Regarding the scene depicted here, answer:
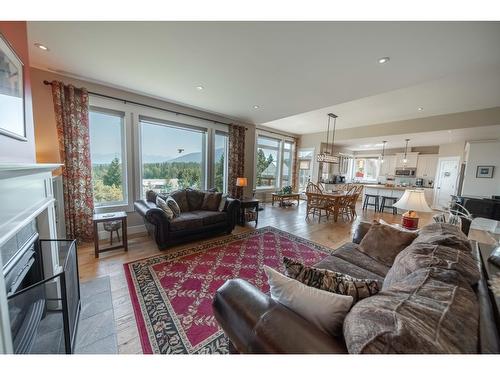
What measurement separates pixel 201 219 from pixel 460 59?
385 centimetres

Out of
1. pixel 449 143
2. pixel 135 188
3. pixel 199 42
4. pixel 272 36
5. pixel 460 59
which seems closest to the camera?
pixel 272 36

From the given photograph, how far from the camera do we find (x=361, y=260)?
1.85 meters

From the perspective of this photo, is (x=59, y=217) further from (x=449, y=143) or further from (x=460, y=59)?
(x=449, y=143)

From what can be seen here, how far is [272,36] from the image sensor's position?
5.94ft

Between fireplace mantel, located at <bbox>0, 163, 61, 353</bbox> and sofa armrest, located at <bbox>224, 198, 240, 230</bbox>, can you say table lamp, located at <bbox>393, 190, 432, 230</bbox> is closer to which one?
sofa armrest, located at <bbox>224, 198, 240, 230</bbox>

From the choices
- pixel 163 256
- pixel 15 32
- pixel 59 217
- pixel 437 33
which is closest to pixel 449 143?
pixel 437 33

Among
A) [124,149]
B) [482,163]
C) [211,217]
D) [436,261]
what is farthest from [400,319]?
[482,163]

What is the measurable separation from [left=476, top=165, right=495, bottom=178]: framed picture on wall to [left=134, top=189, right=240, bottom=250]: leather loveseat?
259 inches

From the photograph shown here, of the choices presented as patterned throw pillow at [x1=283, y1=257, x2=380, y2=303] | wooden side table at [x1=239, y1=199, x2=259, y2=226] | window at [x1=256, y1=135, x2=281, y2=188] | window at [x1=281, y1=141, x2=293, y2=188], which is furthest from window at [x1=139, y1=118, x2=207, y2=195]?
window at [x1=281, y1=141, x2=293, y2=188]

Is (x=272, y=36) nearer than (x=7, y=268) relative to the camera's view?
No

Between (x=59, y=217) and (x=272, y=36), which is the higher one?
(x=272, y=36)

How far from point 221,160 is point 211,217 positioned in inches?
81.3

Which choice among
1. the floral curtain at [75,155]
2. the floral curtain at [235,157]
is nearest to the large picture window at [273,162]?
the floral curtain at [235,157]

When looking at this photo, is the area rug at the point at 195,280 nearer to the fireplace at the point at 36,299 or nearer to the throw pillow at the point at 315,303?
the fireplace at the point at 36,299
